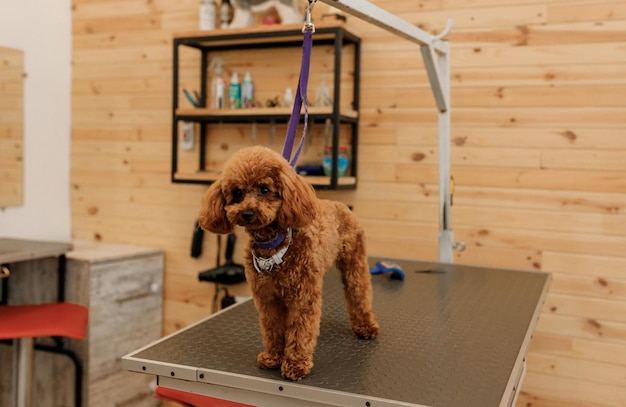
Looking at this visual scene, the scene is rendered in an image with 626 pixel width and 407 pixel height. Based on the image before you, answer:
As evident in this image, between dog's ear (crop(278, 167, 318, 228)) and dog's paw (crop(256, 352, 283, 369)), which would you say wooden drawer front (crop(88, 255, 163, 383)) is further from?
dog's ear (crop(278, 167, 318, 228))

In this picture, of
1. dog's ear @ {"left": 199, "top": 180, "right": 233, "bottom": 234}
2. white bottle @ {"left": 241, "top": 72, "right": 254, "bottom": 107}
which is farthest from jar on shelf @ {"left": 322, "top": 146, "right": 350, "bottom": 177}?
dog's ear @ {"left": 199, "top": 180, "right": 233, "bottom": 234}

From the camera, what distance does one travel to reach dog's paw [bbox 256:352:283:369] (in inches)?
49.9

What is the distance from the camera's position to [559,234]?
252cm

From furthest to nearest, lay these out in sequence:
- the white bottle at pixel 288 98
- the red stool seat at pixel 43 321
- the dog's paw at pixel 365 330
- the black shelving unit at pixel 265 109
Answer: the white bottle at pixel 288 98 < the black shelving unit at pixel 265 109 < the red stool seat at pixel 43 321 < the dog's paw at pixel 365 330

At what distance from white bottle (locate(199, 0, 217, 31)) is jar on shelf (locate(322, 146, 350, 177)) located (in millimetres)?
805

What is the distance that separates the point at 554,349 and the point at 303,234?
169cm

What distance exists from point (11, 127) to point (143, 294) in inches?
40.4

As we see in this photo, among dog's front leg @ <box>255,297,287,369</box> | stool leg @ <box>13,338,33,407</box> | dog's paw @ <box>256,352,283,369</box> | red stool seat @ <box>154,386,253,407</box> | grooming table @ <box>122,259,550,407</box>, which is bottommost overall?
stool leg @ <box>13,338,33,407</box>

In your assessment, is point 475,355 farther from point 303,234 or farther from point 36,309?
point 36,309

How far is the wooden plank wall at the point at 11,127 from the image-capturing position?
3043 mm

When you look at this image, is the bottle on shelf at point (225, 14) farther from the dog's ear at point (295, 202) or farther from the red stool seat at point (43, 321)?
the dog's ear at point (295, 202)

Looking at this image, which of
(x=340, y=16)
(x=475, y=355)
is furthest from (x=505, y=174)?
(x=475, y=355)

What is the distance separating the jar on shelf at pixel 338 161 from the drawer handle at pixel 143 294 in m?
1.09

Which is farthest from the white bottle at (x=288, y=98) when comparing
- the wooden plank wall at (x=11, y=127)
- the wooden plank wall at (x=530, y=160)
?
the wooden plank wall at (x=11, y=127)
